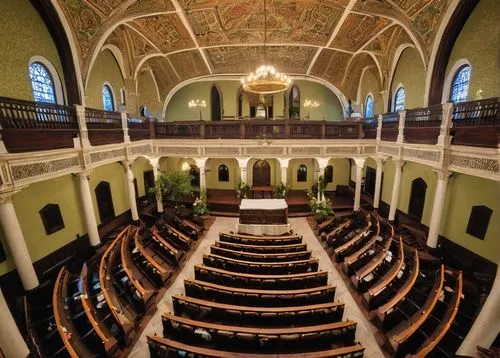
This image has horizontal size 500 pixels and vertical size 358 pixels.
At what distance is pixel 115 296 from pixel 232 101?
15292 mm

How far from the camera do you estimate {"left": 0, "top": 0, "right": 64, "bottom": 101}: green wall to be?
7184 millimetres

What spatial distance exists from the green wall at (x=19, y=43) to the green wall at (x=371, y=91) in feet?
56.3

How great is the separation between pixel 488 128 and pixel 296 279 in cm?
677

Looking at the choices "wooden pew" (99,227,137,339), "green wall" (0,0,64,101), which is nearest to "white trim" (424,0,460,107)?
"wooden pew" (99,227,137,339)

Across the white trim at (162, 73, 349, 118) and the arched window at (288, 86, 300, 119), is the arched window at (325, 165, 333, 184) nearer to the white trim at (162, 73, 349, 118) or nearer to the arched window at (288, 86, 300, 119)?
the arched window at (288, 86, 300, 119)

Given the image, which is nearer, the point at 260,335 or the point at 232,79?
the point at 260,335

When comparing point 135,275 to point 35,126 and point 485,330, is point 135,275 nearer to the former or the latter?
point 35,126

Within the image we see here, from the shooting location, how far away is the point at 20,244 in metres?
6.39

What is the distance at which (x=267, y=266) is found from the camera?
7.06 metres

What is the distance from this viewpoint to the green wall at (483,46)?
745 cm

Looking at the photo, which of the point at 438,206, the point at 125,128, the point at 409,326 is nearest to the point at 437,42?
the point at 438,206

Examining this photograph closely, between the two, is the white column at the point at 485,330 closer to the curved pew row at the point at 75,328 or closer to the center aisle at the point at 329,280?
the center aisle at the point at 329,280

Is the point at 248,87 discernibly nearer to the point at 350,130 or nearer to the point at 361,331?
the point at 350,130

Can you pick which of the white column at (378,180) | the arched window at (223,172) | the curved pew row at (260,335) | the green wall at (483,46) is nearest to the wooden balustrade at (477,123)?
the green wall at (483,46)
